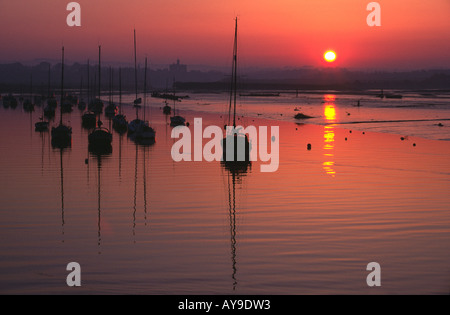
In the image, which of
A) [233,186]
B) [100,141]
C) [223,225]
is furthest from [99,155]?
[223,225]

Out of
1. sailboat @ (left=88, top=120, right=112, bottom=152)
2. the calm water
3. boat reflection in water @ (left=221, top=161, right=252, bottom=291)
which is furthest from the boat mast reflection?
boat reflection in water @ (left=221, top=161, right=252, bottom=291)

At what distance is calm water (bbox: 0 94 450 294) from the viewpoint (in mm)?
19500

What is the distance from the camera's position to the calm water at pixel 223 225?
19500mm

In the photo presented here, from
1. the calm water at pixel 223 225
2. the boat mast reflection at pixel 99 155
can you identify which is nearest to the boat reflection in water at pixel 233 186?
the calm water at pixel 223 225

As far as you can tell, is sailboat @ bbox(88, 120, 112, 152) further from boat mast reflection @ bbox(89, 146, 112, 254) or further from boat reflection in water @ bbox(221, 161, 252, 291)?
boat reflection in water @ bbox(221, 161, 252, 291)

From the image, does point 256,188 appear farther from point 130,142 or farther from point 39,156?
point 130,142

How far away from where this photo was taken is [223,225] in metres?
27.9

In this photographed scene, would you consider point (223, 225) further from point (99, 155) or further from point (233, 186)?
point (99, 155)

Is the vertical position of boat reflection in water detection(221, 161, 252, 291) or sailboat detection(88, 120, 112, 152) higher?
sailboat detection(88, 120, 112, 152)

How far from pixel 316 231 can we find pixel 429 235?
14.9 feet

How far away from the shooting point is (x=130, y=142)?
6950 cm

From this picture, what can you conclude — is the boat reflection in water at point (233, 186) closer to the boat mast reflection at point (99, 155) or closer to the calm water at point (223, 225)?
the calm water at point (223, 225)
